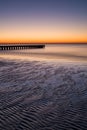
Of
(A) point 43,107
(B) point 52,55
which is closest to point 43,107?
(A) point 43,107

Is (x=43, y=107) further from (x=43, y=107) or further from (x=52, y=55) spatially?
(x=52, y=55)

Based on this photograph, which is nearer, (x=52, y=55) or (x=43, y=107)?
(x=43, y=107)

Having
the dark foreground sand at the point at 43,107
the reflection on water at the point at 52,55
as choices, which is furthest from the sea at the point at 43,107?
the reflection on water at the point at 52,55

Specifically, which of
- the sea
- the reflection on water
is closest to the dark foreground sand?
the sea

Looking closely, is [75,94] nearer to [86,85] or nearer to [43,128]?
[86,85]

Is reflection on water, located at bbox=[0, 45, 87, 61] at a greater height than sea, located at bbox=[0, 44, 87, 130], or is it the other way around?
sea, located at bbox=[0, 44, 87, 130]

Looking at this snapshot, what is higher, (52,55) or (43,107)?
(43,107)

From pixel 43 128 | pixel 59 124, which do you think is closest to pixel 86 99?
pixel 59 124

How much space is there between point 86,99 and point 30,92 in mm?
3095

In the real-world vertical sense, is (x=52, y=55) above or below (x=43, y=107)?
below

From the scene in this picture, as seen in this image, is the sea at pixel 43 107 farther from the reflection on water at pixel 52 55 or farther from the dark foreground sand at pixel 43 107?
the reflection on water at pixel 52 55

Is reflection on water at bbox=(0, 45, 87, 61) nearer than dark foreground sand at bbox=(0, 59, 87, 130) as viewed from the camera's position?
No

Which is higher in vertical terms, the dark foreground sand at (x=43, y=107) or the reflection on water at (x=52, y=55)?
the dark foreground sand at (x=43, y=107)

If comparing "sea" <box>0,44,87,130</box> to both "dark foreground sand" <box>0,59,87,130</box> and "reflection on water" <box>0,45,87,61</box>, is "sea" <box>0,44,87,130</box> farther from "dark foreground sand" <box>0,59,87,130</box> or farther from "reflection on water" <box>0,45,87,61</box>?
"reflection on water" <box>0,45,87,61</box>
